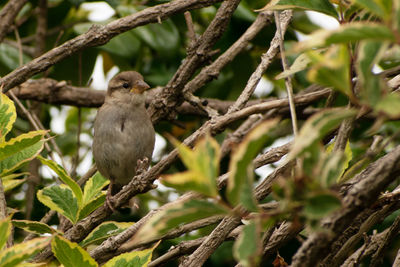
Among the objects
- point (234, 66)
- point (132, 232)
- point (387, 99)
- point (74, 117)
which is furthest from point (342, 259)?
point (74, 117)

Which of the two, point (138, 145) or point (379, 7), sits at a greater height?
point (379, 7)

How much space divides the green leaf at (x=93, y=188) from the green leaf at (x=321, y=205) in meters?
1.64

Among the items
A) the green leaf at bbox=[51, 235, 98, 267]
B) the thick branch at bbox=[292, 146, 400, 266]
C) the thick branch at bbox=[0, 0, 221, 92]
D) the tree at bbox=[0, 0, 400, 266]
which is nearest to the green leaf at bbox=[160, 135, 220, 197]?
the tree at bbox=[0, 0, 400, 266]

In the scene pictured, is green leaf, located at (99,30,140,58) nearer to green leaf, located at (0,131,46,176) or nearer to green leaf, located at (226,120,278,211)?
green leaf, located at (0,131,46,176)

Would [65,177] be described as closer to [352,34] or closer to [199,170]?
[199,170]

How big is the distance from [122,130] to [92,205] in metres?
1.63

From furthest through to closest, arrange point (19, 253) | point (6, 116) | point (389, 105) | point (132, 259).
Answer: point (6, 116), point (132, 259), point (19, 253), point (389, 105)

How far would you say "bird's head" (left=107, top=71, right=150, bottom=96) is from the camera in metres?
3.91

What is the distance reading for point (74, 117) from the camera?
15.9ft

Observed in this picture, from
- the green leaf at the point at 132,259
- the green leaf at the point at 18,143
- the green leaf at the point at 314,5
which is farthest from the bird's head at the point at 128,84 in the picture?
the green leaf at the point at 314,5

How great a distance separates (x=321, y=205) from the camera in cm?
101

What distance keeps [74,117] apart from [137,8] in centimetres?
152

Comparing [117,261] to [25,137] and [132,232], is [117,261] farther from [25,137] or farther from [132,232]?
[25,137]

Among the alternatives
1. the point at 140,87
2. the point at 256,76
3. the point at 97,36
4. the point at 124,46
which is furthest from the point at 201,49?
the point at 140,87
